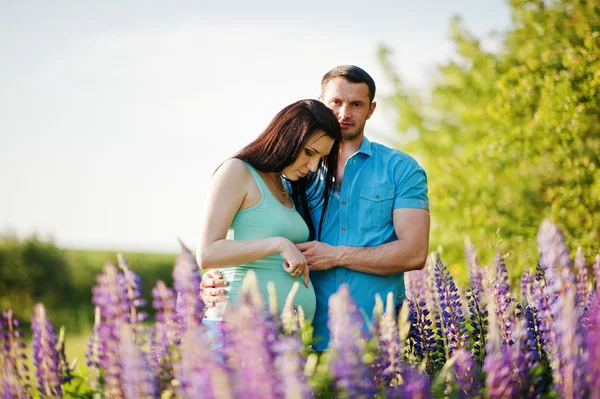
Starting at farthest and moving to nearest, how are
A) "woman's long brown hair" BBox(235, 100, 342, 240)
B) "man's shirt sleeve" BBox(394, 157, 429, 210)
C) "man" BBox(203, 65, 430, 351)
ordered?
1. "man's shirt sleeve" BBox(394, 157, 429, 210)
2. "man" BBox(203, 65, 430, 351)
3. "woman's long brown hair" BBox(235, 100, 342, 240)

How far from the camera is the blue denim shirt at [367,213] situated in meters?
4.25

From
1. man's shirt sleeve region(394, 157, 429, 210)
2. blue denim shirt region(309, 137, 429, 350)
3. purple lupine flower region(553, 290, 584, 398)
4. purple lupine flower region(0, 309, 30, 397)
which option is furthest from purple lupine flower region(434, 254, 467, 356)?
purple lupine flower region(0, 309, 30, 397)

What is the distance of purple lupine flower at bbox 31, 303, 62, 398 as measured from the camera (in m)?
2.60

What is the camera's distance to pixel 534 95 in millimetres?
9375

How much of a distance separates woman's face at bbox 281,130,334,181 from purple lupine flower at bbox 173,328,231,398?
1875mm

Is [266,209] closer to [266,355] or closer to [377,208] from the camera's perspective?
[377,208]

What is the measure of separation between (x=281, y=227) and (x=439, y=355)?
126 cm

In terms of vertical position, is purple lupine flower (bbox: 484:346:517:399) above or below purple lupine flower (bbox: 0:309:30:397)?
below

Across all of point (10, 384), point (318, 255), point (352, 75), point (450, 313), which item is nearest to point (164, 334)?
point (10, 384)

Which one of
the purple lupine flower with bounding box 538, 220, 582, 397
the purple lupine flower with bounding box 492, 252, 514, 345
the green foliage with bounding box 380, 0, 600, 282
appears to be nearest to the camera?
the purple lupine flower with bounding box 538, 220, 582, 397

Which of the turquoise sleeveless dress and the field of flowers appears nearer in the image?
the field of flowers

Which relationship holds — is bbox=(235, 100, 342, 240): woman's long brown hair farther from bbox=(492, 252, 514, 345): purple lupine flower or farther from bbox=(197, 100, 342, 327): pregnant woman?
bbox=(492, 252, 514, 345): purple lupine flower

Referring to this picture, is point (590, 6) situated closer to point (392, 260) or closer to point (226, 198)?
point (392, 260)

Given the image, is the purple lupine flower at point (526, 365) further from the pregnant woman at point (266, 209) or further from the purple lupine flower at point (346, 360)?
the pregnant woman at point (266, 209)
